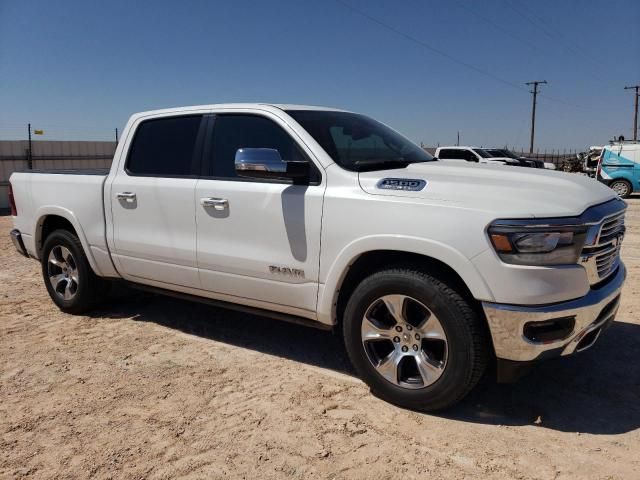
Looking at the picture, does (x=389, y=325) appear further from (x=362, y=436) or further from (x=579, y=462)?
(x=579, y=462)

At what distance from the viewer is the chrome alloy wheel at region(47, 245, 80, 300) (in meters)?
5.20

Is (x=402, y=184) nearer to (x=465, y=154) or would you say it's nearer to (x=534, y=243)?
(x=534, y=243)

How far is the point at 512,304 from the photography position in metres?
2.85

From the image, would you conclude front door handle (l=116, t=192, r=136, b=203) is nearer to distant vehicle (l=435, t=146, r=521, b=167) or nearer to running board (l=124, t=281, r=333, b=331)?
running board (l=124, t=281, r=333, b=331)

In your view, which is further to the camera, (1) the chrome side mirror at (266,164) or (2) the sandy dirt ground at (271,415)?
(1) the chrome side mirror at (266,164)

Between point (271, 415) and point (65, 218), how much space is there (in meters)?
3.11

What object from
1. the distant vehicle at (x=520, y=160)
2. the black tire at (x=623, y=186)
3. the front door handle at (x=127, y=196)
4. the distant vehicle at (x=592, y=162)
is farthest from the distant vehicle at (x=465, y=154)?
the front door handle at (x=127, y=196)

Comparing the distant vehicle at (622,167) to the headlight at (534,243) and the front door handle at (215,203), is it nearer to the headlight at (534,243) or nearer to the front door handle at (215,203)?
the headlight at (534,243)

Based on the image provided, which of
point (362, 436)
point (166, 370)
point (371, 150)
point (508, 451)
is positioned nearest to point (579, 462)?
point (508, 451)

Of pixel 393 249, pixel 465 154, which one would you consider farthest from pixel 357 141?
pixel 465 154

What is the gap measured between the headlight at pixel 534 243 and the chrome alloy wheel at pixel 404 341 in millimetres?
560

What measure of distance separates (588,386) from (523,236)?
4.78ft

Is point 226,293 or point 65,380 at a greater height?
point 226,293

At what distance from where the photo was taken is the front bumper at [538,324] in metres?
2.83
